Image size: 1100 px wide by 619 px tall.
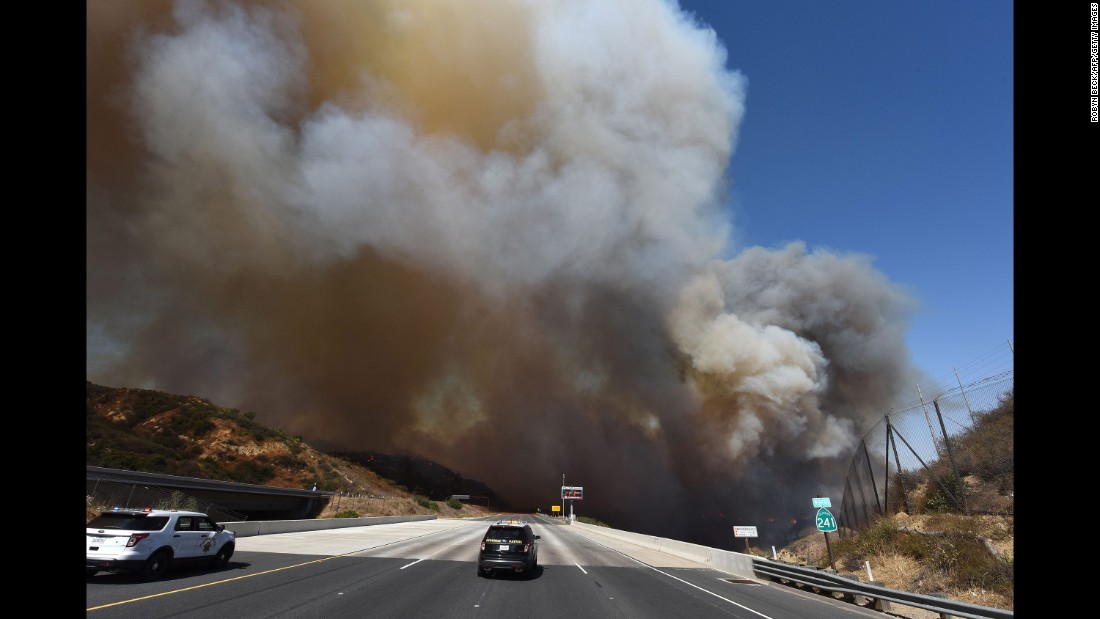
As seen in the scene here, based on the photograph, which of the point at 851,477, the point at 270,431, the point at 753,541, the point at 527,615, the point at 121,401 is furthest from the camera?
the point at 270,431

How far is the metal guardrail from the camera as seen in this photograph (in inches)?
387

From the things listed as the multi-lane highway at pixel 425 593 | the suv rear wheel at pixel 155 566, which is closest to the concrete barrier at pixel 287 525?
the multi-lane highway at pixel 425 593

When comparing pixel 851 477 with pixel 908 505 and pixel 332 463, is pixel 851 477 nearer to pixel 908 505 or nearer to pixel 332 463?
pixel 908 505

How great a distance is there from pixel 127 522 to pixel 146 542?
65cm

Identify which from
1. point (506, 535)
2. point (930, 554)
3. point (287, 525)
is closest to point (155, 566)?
point (506, 535)

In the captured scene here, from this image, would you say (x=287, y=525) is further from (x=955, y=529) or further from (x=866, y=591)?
(x=955, y=529)

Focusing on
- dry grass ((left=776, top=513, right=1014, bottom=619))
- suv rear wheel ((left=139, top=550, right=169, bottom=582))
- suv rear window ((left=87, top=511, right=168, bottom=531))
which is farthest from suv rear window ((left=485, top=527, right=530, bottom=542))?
dry grass ((left=776, top=513, right=1014, bottom=619))

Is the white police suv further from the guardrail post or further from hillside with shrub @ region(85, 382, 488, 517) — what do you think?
hillside with shrub @ region(85, 382, 488, 517)

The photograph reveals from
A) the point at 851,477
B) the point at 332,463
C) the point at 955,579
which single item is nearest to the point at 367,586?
the point at 955,579

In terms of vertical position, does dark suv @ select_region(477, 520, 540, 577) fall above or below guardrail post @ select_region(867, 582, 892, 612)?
above

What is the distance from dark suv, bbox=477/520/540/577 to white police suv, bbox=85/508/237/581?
6.37 metres

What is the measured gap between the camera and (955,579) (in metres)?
14.2

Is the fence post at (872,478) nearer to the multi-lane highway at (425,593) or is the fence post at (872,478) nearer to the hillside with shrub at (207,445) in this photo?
the multi-lane highway at (425,593)
